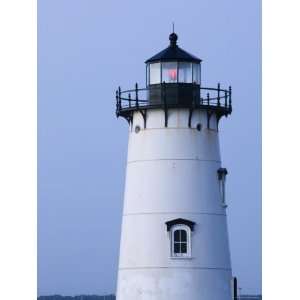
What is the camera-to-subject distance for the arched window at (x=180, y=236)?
2045cm

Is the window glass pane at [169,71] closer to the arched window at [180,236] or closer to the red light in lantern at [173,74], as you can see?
the red light in lantern at [173,74]

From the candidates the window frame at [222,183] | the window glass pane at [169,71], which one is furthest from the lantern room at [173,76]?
the window frame at [222,183]

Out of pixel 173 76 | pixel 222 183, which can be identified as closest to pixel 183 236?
pixel 222 183

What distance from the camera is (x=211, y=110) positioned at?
68.6 ft

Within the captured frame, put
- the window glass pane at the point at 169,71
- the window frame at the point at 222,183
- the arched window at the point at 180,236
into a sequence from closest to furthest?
the arched window at the point at 180,236 < the window glass pane at the point at 169,71 < the window frame at the point at 222,183

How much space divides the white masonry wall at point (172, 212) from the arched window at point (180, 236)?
0.10 meters

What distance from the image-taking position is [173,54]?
69.4ft

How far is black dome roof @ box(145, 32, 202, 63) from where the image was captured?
21062mm

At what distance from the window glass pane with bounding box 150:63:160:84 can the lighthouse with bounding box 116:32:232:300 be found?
20mm

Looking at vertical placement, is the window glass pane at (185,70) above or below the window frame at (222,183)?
above
